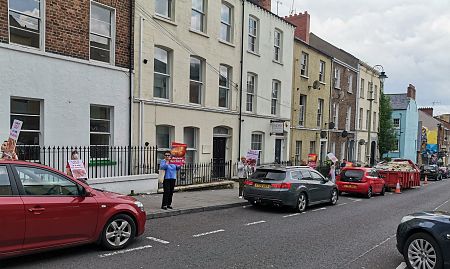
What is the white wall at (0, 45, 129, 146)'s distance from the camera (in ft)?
34.6

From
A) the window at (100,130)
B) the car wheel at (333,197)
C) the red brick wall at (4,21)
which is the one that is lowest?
the car wheel at (333,197)

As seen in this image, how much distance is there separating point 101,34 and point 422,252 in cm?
1167

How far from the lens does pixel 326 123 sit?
1136 inches

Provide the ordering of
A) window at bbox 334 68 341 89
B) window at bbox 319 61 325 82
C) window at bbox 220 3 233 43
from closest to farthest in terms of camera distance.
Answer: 1. window at bbox 220 3 233 43
2. window at bbox 319 61 325 82
3. window at bbox 334 68 341 89

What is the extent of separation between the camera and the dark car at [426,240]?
5660 mm

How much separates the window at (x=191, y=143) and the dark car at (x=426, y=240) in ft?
38.2

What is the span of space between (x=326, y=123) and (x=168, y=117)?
16.8 m

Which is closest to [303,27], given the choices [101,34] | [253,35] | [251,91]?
[253,35]

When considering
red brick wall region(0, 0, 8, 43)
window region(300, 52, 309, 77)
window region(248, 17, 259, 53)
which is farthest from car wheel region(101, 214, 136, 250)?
window region(300, 52, 309, 77)

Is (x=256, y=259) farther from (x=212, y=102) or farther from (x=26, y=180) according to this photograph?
(x=212, y=102)

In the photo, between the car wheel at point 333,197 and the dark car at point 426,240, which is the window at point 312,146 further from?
the dark car at point 426,240

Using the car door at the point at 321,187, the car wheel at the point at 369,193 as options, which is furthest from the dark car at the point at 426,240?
the car wheel at the point at 369,193

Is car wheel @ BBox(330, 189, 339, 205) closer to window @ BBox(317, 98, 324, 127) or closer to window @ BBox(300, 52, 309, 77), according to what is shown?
window @ BBox(300, 52, 309, 77)

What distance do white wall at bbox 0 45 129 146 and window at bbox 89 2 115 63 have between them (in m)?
0.51
